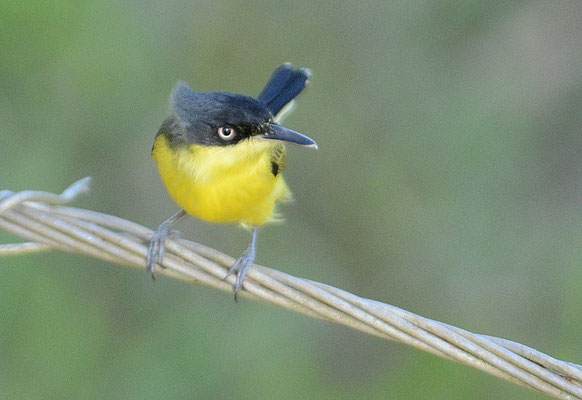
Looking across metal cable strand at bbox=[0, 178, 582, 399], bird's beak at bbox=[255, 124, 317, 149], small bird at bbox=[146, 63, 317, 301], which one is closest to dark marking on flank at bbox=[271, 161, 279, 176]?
small bird at bbox=[146, 63, 317, 301]

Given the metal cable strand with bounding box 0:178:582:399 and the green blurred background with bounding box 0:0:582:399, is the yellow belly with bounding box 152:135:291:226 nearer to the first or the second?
the metal cable strand with bounding box 0:178:582:399

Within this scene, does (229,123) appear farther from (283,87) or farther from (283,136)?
(283,87)

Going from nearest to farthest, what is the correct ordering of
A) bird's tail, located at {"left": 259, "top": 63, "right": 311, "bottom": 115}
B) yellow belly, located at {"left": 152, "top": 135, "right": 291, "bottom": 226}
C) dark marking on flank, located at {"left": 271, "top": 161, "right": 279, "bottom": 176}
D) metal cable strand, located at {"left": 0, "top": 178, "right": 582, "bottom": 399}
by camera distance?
metal cable strand, located at {"left": 0, "top": 178, "right": 582, "bottom": 399}, yellow belly, located at {"left": 152, "top": 135, "right": 291, "bottom": 226}, dark marking on flank, located at {"left": 271, "top": 161, "right": 279, "bottom": 176}, bird's tail, located at {"left": 259, "top": 63, "right": 311, "bottom": 115}

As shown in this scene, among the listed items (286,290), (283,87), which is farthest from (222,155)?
(286,290)

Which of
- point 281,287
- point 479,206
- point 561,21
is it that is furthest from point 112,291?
point 561,21

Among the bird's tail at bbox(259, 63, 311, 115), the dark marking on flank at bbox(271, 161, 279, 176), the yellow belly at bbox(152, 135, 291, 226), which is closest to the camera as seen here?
the yellow belly at bbox(152, 135, 291, 226)

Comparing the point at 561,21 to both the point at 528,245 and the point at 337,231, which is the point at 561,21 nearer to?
the point at 528,245

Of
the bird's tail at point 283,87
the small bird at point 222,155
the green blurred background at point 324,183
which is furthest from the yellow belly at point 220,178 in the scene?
the green blurred background at point 324,183
